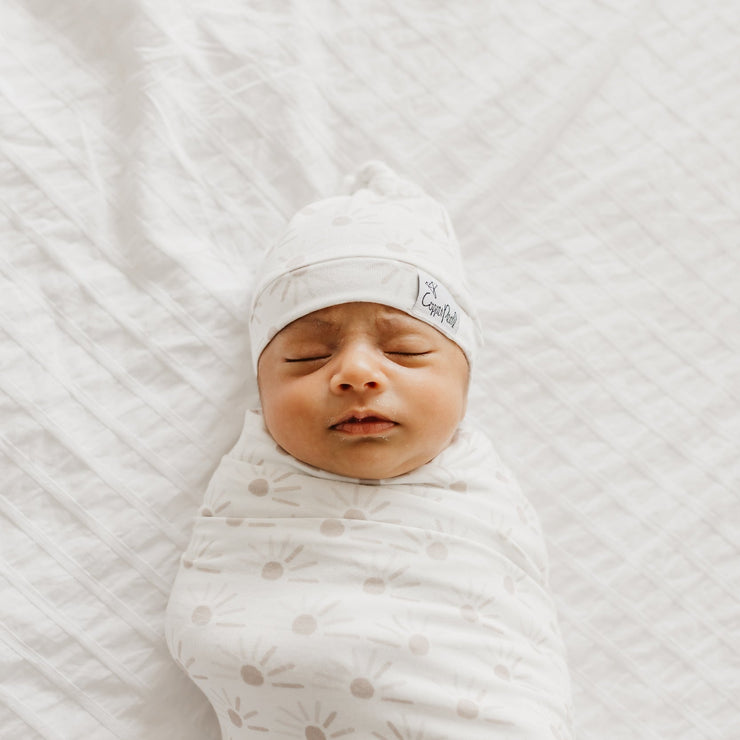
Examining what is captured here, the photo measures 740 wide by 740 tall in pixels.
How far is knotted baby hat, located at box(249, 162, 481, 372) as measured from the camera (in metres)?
1.15

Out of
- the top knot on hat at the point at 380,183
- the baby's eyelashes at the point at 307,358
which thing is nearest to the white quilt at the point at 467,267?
the top knot on hat at the point at 380,183

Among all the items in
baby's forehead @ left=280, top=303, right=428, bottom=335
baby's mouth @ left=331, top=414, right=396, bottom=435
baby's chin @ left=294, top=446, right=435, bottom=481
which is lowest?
baby's chin @ left=294, top=446, right=435, bottom=481

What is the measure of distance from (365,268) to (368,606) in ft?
1.41

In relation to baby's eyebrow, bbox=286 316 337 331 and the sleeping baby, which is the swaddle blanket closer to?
the sleeping baby

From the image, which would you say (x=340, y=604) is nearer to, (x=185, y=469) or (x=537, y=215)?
(x=185, y=469)

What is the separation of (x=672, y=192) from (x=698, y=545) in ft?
1.95

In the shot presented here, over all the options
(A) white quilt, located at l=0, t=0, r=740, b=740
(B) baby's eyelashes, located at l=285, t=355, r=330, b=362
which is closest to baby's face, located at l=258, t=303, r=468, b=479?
(B) baby's eyelashes, located at l=285, t=355, r=330, b=362

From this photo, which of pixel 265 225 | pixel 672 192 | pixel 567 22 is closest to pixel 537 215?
pixel 672 192

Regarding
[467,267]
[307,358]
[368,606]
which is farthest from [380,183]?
[368,606]

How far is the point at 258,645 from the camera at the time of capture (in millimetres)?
1060

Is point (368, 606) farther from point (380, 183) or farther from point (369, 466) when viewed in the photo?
point (380, 183)

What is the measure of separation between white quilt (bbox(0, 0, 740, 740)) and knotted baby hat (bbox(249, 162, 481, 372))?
0.55 ft

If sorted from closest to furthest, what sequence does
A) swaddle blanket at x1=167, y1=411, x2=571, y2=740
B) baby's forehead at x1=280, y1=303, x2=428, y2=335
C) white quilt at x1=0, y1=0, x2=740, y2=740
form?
1. swaddle blanket at x1=167, y1=411, x2=571, y2=740
2. baby's forehead at x1=280, y1=303, x2=428, y2=335
3. white quilt at x1=0, y1=0, x2=740, y2=740

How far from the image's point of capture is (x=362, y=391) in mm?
1087
